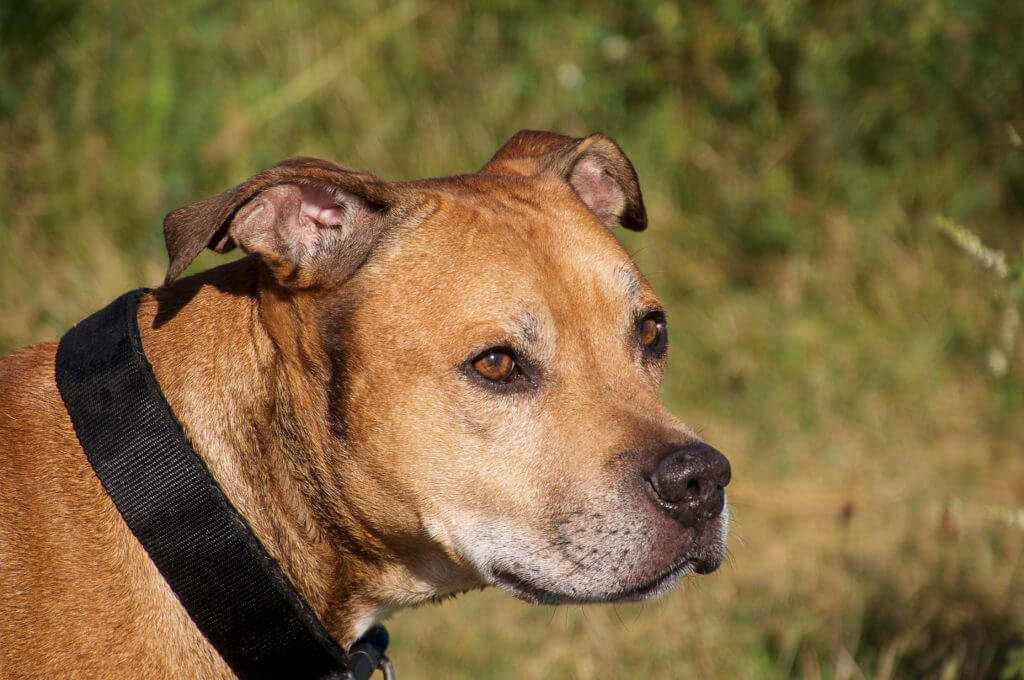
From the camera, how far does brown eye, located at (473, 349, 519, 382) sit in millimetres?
2975

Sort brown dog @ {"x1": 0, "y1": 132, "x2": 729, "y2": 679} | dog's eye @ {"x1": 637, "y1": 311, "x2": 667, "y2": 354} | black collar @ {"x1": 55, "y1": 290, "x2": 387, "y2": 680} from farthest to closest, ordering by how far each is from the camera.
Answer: dog's eye @ {"x1": 637, "y1": 311, "x2": 667, "y2": 354}
brown dog @ {"x1": 0, "y1": 132, "x2": 729, "y2": 679}
black collar @ {"x1": 55, "y1": 290, "x2": 387, "y2": 680}

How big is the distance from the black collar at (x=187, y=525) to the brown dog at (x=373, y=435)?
0.10m

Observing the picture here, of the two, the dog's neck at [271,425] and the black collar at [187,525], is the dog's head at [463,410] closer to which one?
the dog's neck at [271,425]

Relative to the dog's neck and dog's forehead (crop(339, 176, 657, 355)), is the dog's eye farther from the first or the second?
the dog's neck

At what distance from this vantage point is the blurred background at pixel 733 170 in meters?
5.87

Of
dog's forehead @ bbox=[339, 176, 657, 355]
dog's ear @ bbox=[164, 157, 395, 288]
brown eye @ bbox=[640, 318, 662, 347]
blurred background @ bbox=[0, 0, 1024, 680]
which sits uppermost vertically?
dog's ear @ bbox=[164, 157, 395, 288]

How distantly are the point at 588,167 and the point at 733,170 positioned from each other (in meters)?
3.57

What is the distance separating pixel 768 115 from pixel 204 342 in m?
5.15

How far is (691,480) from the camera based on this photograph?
2.86 meters

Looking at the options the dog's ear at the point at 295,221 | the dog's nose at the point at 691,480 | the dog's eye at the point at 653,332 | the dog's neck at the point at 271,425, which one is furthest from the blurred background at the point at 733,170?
the dog's ear at the point at 295,221

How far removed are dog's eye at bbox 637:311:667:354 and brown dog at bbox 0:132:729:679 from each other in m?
0.29

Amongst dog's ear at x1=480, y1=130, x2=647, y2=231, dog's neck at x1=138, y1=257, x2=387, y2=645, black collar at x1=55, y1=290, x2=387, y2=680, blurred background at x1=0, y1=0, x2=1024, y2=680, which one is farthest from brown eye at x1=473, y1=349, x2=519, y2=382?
blurred background at x1=0, y1=0, x2=1024, y2=680

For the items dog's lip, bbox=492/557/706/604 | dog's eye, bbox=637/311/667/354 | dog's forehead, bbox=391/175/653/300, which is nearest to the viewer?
dog's lip, bbox=492/557/706/604

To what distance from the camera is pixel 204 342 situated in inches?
118
